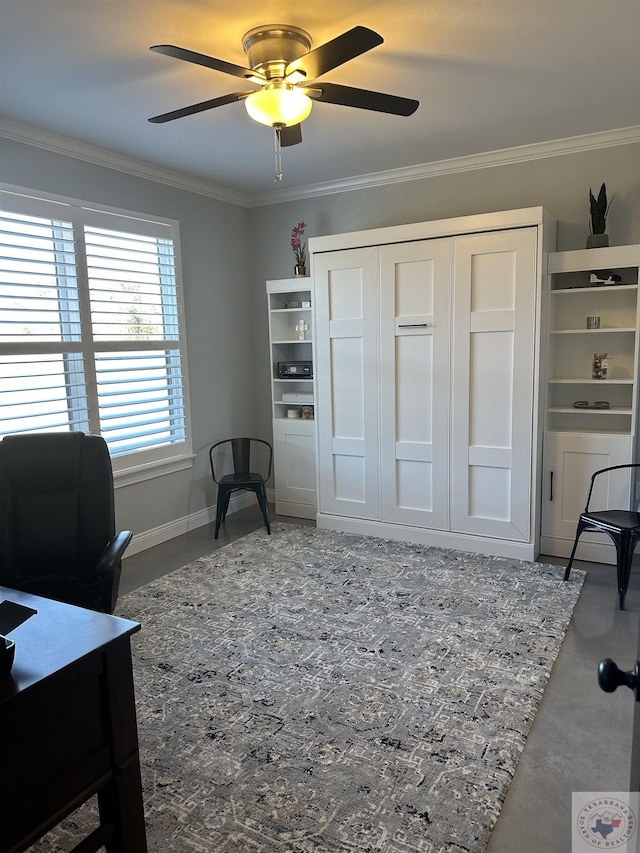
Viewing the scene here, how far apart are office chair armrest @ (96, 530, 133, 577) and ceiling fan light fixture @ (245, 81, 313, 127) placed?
6.18ft

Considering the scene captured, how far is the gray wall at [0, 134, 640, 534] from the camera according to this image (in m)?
3.79

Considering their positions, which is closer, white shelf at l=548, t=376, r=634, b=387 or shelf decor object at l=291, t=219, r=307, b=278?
white shelf at l=548, t=376, r=634, b=387

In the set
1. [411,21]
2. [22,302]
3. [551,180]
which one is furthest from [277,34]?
[551,180]

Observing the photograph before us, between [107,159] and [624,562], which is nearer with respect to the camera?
[624,562]

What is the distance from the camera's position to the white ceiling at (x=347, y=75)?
2.27 metres

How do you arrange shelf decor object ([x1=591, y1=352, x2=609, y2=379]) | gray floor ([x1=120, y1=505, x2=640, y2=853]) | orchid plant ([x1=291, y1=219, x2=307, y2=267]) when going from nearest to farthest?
1. gray floor ([x1=120, y1=505, x2=640, y2=853])
2. shelf decor object ([x1=591, y1=352, x2=609, y2=379])
3. orchid plant ([x1=291, y1=219, x2=307, y2=267])

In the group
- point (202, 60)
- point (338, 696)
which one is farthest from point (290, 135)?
point (338, 696)

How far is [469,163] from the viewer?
165 inches

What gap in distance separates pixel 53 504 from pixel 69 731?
4.73 feet

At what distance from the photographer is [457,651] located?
2816 mm

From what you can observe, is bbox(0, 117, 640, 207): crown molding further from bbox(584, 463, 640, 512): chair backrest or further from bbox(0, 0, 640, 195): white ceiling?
bbox(584, 463, 640, 512): chair backrest

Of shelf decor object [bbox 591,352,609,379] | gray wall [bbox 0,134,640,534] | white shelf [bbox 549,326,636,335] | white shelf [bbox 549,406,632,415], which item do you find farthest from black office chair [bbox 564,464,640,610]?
gray wall [bbox 0,134,640,534]

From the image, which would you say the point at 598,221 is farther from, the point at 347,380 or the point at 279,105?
the point at 279,105

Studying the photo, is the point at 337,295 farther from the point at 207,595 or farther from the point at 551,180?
the point at 207,595
